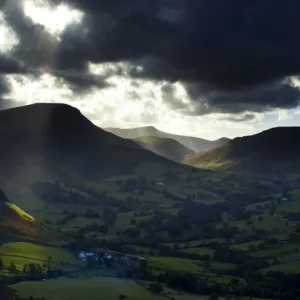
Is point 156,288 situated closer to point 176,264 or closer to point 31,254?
point 176,264

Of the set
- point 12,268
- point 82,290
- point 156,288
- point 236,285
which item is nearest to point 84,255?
point 12,268

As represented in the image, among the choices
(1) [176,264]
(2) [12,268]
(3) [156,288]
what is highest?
(2) [12,268]

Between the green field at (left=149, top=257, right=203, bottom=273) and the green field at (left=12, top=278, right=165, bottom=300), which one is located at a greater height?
the green field at (left=12, top=278, right=165, bottom=300)

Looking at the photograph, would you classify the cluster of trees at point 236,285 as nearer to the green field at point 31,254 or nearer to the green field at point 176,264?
the green field at point 176,264

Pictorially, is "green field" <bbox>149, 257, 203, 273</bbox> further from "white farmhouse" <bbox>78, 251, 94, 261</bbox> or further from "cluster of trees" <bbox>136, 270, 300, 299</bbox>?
"white farmhouse" <bbox>78, 251, 94, 261</bbox>

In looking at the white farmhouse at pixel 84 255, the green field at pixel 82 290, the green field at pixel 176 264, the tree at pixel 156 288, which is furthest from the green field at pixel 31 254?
the tree at pixel 156 288

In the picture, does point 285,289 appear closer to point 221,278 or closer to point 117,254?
point 221,278

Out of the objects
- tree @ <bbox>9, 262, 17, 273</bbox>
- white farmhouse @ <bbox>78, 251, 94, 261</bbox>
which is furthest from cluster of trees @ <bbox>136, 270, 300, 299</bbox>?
tree @ <bbox>9, 262, 17, 273</bbox>

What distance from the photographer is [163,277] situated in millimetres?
151375

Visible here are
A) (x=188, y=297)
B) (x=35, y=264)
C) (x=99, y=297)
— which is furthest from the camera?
(x=35, y=264)

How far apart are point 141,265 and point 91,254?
28.4 metres

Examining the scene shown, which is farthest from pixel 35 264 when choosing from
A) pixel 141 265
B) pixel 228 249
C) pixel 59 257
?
pixel 228 249

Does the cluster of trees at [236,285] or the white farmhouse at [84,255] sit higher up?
the white farmhouse at [84,255]

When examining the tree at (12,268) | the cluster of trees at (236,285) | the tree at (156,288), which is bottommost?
the cluster of trees at (236,285)
